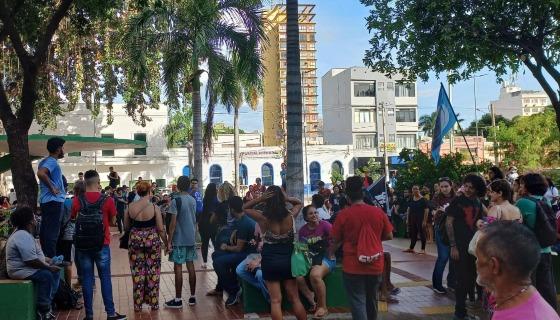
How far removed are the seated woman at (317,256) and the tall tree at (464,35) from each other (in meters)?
6.45

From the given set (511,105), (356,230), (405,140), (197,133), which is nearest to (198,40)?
(197,133)

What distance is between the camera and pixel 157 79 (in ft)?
69.5

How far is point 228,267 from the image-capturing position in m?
7.99

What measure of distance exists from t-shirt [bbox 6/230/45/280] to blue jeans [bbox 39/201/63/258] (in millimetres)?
1011

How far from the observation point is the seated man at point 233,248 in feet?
25.5

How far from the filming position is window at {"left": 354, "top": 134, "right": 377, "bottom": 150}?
60209 millimetres

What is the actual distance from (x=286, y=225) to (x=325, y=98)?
6334cm

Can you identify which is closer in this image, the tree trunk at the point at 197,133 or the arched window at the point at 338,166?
the tree trunk at the point at 197,133

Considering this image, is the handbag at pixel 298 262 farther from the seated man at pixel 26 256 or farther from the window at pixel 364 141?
the window at pixel 364 141

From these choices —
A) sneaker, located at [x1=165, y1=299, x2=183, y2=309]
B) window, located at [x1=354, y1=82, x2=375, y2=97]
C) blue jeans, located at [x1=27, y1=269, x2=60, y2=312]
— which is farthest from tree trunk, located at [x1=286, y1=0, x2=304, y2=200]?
window, located at [x1=354, y1=82, x2=375, y2=97]

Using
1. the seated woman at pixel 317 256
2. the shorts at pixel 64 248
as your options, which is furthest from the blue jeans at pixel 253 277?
the shorts at pixel 64 248

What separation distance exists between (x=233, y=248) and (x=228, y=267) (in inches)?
14.7

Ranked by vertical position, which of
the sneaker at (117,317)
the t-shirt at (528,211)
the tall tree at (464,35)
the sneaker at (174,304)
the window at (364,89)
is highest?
the window at (364,89)

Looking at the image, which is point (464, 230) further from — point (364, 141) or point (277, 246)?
point (364, 141)
